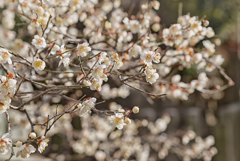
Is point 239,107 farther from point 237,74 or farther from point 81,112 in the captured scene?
point 81,112

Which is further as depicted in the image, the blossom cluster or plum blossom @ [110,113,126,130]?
the blossom cluster

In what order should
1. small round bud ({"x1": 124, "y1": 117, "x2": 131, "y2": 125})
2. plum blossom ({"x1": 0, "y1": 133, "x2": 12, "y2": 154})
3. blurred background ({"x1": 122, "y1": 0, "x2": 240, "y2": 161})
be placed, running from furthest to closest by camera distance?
blurred background ({"x1": 122, "y1": 0, "x2": 240, "y2": 161}), small round bud ({"x1": 124, "y1": 117, "x2": 131, "y2": 125}), plum blossom ({"x1": 0, "y1": 133, "x2": 12, "y2": 154})

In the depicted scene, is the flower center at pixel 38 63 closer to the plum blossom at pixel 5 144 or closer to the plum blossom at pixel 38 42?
the plum blossom at pixel 38 42

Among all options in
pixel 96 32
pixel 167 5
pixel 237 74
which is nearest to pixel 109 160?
pixel 96 32

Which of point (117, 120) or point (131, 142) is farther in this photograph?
point (131, 142)

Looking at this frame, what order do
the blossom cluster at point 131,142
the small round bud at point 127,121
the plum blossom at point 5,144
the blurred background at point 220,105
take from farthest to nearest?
the blurred background at point 220,105 → the blossom cluster at point 131,142 → the small round bud at point 127,121 → the plum blossom at point 5,144

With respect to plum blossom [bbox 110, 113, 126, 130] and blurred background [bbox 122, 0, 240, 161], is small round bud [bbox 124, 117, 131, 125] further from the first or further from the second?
blurred background [bbox 122, 0, 240, 161]

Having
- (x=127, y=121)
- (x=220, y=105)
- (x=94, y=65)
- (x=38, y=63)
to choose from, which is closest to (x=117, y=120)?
(x=127, y=121)

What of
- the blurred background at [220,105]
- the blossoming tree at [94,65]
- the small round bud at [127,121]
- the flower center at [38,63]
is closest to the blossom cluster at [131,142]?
the blossoming tree at [94,65]

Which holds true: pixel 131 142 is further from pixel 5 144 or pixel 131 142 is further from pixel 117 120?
pixel 5 144

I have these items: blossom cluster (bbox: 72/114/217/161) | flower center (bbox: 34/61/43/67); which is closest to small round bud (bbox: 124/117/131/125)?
flower center (bbox: 34/61/43/67)
